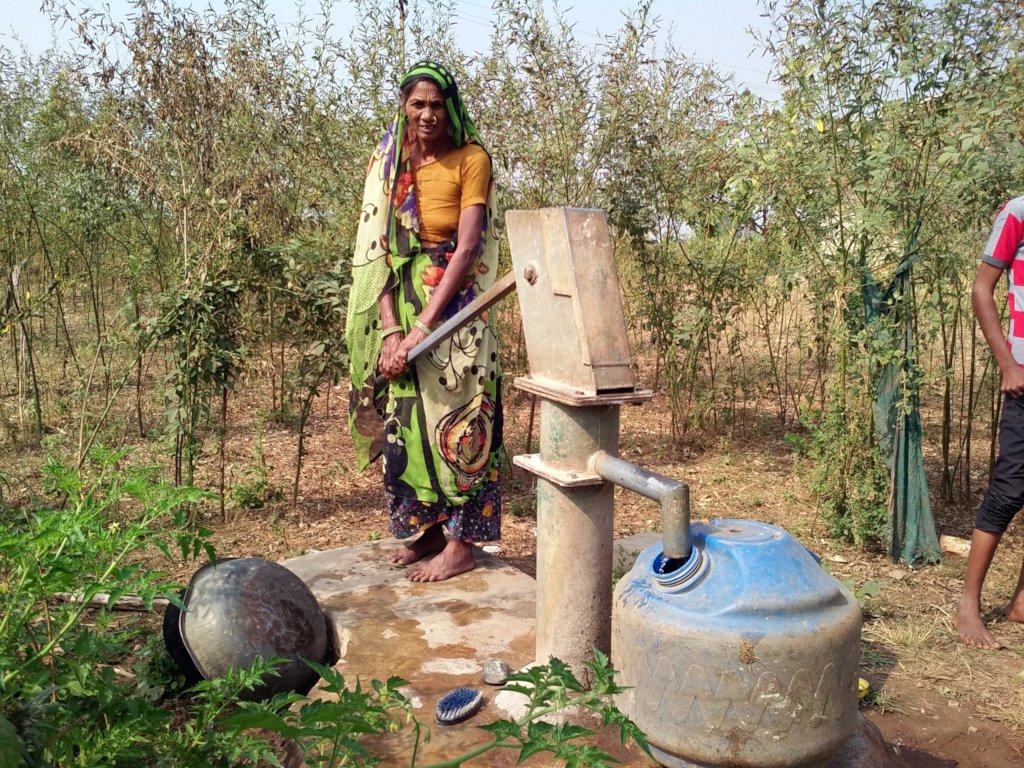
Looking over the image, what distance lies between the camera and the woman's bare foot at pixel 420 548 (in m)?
3.60

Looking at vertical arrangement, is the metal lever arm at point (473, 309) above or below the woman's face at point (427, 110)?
below

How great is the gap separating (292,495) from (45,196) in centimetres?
353

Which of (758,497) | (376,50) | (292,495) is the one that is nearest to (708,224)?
(758,497)

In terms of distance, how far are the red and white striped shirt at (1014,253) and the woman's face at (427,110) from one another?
209 centimetres

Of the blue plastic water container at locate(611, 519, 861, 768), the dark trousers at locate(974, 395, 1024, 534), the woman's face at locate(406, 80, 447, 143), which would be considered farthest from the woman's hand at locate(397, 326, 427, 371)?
the dark trousers at locate(974, 395, 1024, 534)

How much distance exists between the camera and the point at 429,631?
117 inches

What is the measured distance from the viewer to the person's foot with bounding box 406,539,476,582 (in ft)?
11.1

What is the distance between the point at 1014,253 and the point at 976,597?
133 centimetres

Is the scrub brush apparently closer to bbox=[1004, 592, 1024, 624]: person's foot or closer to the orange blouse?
the orange blouse

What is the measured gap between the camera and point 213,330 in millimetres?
4242

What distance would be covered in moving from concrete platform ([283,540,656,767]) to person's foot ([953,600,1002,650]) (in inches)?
66.3

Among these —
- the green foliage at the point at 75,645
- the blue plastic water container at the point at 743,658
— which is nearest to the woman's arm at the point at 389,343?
the green foliage at the point at 75,645

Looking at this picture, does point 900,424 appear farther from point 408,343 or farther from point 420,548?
point 408,343

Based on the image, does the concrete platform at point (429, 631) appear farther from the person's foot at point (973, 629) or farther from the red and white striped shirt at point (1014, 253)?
the red and white striped shirt at point (1014, 253)
